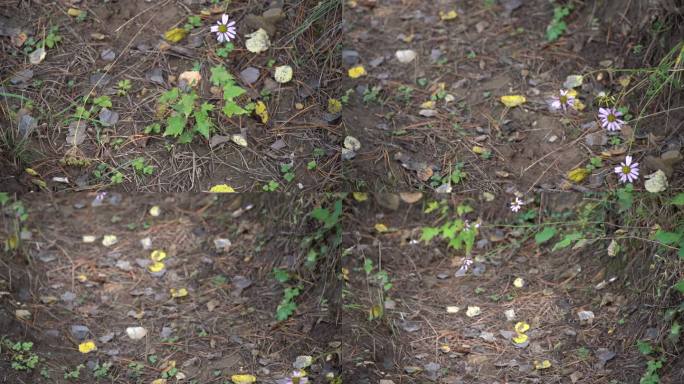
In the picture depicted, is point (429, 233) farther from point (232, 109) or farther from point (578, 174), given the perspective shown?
point (232, 109)

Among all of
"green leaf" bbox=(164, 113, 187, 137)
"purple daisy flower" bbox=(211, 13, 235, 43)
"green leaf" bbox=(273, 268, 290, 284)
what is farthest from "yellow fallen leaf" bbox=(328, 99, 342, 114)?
"green leaf" bbox=(273, 268, 290, 284)

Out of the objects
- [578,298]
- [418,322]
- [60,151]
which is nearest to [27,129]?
[60,151]

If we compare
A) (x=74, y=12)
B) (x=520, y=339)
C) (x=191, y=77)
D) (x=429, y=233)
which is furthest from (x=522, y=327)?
(x=74, y=12)

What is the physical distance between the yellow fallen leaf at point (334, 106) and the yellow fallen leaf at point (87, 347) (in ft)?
4.90

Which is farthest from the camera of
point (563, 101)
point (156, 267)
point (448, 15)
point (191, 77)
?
point (448, 15)

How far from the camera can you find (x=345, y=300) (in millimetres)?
2975

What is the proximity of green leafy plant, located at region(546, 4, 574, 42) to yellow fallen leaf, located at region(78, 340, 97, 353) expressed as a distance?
8.68 feet

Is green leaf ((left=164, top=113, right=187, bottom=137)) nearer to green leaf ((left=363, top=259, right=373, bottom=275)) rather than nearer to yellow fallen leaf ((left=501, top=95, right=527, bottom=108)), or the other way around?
green leaf ((left=363, top=259, right=373, bottom=275))

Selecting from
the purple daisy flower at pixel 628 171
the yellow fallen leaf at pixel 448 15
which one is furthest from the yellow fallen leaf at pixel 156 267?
the purple daisy flower at pixel 628 171

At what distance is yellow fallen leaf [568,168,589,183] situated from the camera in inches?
121

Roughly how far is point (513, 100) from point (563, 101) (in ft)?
0.77

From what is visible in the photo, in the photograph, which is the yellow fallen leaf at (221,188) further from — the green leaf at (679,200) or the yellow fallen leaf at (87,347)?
the green leaf at (679,200)

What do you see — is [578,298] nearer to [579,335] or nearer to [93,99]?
[579,335]

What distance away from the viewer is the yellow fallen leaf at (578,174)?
308cm
